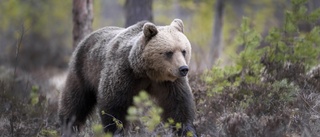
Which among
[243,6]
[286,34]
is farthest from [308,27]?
[286,34]

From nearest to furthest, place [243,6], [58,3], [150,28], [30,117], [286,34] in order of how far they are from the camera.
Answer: [150,28]
[30,117]
[286,34]
[243,6]
[58,3]

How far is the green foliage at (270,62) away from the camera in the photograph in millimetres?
7805

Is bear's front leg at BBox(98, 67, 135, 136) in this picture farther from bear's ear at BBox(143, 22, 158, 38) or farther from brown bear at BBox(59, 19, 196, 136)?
bear's ear at BBox(143, 22, 158, 38)

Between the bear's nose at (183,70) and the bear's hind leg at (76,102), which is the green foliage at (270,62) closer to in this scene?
the bear's hind leg at (76,102)

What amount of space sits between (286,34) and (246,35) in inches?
31.7

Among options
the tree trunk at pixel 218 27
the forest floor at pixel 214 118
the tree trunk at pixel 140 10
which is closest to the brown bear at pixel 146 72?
the forest floor at pixel 214 118

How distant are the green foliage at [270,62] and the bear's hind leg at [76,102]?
5.73 feet

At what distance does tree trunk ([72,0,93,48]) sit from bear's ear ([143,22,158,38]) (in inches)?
147

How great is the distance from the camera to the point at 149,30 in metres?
6.02

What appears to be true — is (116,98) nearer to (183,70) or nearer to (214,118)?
(183,70)

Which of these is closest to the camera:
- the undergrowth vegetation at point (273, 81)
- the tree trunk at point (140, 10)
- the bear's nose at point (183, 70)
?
the bear's nose at point (183, 70)

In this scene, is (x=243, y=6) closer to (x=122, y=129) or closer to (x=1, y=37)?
(x=1, y=37)

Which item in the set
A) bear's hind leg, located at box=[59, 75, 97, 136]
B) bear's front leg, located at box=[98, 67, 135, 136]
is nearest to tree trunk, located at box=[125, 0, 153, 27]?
bear's hind leg, located at box=[59, 75, 97, 136]

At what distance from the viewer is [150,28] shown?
5.99 metres
